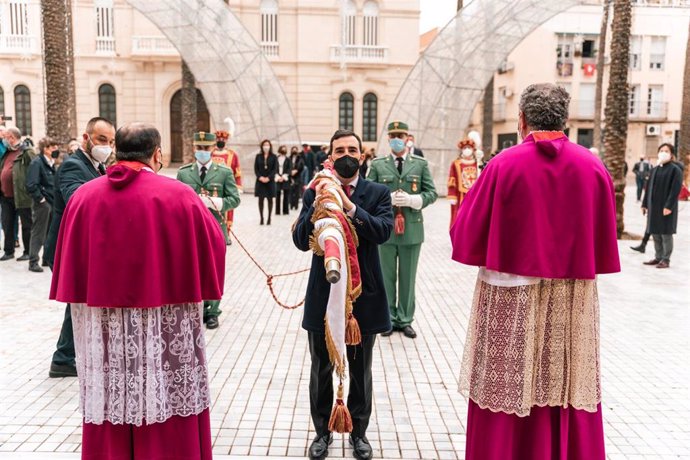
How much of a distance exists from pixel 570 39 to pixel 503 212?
42181 mm

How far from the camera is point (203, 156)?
23.4ft

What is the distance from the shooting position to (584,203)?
3.14 m

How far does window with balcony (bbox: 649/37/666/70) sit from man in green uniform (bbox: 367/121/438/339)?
42182 millimetres

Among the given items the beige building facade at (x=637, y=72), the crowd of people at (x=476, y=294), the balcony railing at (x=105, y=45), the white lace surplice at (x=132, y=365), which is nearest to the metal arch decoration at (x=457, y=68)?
the beige building facade at (x=637, y=72)

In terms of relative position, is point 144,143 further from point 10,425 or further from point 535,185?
point 10,425

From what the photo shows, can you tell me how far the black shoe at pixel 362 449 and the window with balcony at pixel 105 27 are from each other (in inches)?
1424

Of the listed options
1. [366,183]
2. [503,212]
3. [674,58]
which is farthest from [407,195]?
[674,58]

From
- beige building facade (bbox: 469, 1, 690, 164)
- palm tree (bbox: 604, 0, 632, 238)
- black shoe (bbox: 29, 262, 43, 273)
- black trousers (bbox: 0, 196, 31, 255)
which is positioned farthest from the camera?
beige building facade (bbox: 469, 1, 690, 164)

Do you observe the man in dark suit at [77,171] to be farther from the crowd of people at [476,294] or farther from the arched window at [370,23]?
the arched window at [370,23]

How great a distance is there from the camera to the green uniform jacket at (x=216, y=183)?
708 cm

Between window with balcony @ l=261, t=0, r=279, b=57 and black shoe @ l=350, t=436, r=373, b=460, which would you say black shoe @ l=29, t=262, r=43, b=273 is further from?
window with balcony @ l=261, t=0, r=279, b=57

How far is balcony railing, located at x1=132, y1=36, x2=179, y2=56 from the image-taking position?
35156 millimetres

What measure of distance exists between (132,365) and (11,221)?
9.10 meters

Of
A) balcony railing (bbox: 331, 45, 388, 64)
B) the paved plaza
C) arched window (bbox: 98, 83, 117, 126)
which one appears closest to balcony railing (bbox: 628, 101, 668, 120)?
balcony railing (bbox: 331, 45, 388, 64)
